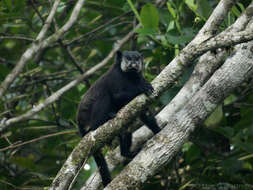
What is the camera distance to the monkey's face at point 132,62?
6117mm

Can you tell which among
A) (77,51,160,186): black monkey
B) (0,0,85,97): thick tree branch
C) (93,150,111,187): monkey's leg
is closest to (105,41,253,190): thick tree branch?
(93,150,111,187): monkey's leg

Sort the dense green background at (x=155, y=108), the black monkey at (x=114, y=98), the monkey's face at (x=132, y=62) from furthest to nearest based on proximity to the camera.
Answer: the monkey's face at (x=132, y=62), the black monkey at (x=114, y=98), the dense green background at (x=155, y=108)

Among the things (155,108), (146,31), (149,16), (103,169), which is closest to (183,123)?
(103,169)

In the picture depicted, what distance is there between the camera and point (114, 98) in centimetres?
589

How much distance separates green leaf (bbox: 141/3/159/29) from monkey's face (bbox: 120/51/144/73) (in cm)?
84

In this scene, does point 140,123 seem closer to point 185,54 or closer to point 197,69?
point 197,69

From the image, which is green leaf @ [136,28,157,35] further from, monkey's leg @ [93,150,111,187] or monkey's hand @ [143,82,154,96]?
monkey's leg @ [93,150,111,187]

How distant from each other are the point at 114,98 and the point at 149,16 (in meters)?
1.25

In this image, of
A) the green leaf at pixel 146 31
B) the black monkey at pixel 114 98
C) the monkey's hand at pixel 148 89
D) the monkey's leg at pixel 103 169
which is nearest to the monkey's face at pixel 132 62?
the black monkey at pixel 114 98

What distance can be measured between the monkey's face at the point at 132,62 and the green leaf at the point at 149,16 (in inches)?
33.2

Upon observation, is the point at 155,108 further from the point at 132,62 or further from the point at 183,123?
the point at 183,123

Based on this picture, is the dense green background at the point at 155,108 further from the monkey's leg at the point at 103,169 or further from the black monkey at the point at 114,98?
the monkey's leg at the point at 103,169

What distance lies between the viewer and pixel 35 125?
6.31 meters

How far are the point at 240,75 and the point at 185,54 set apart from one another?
0.75 metres
